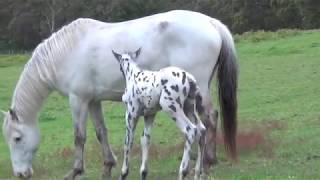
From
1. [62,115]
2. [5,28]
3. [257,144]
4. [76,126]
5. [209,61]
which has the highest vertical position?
[209,61]

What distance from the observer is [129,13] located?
6731cm

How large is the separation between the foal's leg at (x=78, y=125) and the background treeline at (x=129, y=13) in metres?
43.4

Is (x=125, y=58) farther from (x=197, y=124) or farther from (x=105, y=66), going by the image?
(x=197, y=124)

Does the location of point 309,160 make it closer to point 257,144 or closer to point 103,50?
point 257,144

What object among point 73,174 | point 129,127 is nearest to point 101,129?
point 73,174

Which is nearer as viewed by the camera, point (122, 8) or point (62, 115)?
point (62, 115)

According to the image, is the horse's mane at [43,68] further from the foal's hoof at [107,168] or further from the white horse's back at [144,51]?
the foal's hoof at [107,168]

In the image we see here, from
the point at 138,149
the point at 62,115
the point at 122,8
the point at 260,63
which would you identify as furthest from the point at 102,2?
the point at 138,149

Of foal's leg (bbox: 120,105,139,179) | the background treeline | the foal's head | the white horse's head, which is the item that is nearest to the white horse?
the white horse's head

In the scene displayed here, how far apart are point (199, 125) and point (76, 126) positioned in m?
2.23

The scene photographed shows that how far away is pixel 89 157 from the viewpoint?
38.0 ft

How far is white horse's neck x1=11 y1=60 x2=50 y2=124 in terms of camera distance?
377 inches

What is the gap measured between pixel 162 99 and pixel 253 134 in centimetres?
419

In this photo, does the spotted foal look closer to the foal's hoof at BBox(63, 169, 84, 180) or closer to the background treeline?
the foal's hoof at BBox(63, 169, 84, 180)
